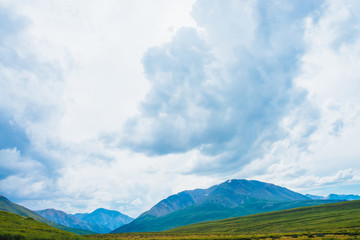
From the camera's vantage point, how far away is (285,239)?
60062 mm

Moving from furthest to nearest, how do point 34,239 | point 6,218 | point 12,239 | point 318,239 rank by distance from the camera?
point 6,218 → point 318,239 → point 34,239 → point 12,239

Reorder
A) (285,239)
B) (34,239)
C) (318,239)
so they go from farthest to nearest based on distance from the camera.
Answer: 1. (285,239)
2. (318,239)
3. (34,239)

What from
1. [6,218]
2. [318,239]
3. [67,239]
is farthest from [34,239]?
[318,239]

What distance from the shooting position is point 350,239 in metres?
52.4

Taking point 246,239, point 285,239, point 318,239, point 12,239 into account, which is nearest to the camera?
point 12,239

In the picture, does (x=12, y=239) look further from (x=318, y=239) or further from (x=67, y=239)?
(x=318, y=239)

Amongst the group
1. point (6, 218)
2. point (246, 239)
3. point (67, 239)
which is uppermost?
point (6, 218)

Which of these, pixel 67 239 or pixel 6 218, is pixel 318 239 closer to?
pixel 67 239

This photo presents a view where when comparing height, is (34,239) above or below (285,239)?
above

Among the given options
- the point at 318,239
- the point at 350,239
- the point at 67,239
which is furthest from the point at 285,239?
the point at 67,239

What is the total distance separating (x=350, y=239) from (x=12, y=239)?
73752 mm

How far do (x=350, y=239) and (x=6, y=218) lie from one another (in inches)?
3862

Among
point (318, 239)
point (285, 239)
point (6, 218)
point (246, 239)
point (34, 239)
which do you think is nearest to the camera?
point (34, 239)

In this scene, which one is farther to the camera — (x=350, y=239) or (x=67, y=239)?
(x=67, y=239)
